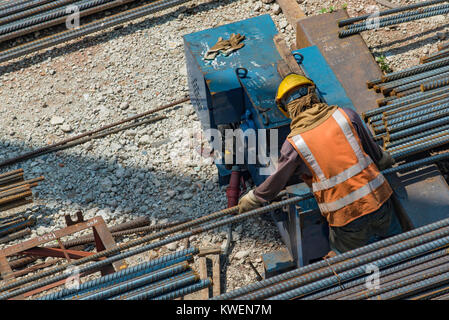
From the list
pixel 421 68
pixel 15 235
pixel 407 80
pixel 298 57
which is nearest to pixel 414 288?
pixel 298 57

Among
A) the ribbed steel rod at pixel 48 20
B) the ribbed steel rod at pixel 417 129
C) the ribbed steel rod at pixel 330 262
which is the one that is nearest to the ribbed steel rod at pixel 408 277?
the ribbed steel rod at pixel 330 262

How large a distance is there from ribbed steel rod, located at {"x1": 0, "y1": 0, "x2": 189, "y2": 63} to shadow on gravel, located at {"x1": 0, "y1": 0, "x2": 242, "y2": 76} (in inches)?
4.8

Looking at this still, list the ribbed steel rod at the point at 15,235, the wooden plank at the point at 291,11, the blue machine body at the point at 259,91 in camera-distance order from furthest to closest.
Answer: the wooden plank at the point at 291,11
the ribbed steel rod at the point at 15,235
the blue machine body at the point at 259,91

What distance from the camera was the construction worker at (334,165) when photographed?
12.6ft

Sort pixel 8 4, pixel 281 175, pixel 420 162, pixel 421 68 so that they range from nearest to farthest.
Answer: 1. pixel 281 175
2. pixel 420 162
3. pixel 421 68
4. pixel 8 4

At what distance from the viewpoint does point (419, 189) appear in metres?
4.57

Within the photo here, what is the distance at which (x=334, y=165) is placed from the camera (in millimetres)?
3896

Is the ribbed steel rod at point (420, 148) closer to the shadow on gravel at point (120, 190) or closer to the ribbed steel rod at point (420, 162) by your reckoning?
the ribbed steel rod at point (420, 162)

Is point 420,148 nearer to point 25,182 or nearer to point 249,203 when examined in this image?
point 249,203

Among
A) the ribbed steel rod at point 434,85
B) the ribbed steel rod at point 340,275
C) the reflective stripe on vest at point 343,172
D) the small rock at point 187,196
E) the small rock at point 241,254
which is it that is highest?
the reflective stripe on vest at point 343,172

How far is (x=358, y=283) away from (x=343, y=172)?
0.78 metres

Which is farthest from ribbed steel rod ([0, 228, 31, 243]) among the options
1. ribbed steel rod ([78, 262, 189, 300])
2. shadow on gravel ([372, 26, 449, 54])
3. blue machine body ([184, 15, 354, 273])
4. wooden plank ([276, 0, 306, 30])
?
shadow on gravel ([372, 26, 449, 54])

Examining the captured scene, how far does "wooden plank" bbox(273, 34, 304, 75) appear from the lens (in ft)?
16.0

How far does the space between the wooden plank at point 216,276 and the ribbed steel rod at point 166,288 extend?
1587 millimetres
